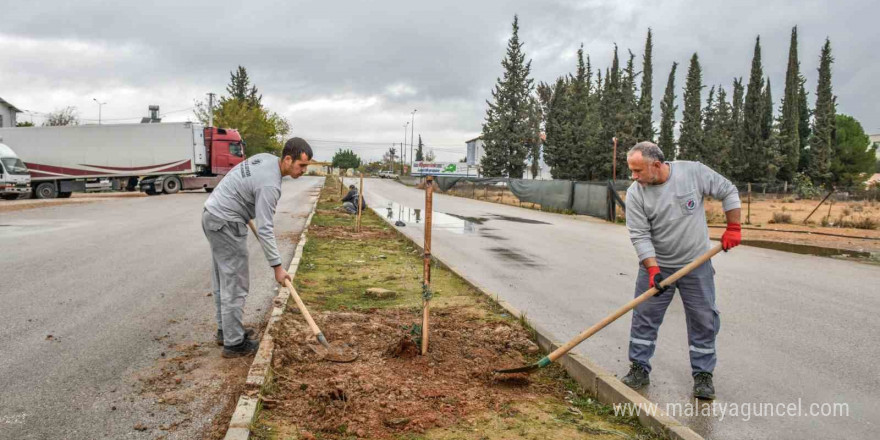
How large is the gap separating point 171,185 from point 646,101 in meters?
40.2

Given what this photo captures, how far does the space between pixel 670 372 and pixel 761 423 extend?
38.5 inches

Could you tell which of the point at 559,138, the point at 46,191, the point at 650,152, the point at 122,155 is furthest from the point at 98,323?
the point at 559,138

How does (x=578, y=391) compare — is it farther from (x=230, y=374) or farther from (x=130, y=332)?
(x=130, y=332)

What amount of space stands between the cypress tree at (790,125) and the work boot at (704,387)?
6177cm

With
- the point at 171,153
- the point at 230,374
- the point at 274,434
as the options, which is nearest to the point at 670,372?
the point at 274,434

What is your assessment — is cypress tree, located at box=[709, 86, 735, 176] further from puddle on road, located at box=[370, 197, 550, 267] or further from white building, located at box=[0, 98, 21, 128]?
white building, located at box=[0, 98, 21, 128]

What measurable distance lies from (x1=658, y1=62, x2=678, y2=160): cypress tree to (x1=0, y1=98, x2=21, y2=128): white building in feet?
205

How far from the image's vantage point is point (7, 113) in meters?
55.2

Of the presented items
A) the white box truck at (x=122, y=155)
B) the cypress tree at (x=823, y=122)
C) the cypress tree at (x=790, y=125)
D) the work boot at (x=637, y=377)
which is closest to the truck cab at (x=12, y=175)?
the white box truck at (x=122, y=155)

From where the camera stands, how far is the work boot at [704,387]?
14.3 feet

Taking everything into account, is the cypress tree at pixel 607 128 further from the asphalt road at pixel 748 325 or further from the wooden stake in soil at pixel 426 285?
the wooden stake in soil at pixel 426 285

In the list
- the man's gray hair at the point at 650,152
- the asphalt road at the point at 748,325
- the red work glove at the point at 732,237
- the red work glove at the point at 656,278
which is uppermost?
the man's gray hair at the point at 650,152

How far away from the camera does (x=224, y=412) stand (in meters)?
3.86

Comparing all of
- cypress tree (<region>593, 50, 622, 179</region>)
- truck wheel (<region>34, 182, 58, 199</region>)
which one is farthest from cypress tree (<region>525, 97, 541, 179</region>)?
truck wheel (<region>34, 182, 58, 199</region>)
